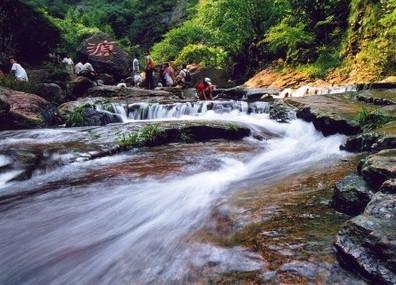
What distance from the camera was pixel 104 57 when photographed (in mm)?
25516

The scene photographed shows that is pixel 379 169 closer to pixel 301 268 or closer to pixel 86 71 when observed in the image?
pixel 301 268

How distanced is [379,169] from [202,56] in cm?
2381

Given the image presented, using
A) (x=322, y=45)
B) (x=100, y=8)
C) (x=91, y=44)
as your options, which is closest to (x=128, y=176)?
(x=322, y=45)

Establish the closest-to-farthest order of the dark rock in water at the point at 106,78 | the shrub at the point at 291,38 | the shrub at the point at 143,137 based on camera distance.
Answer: the shrub at the point at 143,137 < the shrub at the point at 291,38 < the dark rock in water at the point at 106,78

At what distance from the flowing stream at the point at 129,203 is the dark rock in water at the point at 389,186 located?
1203 mm

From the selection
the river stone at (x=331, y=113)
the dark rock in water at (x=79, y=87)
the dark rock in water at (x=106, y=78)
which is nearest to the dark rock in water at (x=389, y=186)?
the river stone at (x=331, y=113)

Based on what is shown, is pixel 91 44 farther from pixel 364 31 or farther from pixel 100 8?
pixel 100 8

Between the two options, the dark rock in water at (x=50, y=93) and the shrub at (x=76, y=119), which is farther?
the dark rock in water at (x=50, y=93)

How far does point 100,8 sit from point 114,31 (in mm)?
4152

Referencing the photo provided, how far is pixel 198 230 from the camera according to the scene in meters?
3.91

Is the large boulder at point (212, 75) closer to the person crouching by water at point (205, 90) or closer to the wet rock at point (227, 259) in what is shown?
the person crouching by water at point (205, 90)

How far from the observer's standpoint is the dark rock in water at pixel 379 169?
11.7ft

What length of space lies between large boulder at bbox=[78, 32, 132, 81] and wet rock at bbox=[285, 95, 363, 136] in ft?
57.1

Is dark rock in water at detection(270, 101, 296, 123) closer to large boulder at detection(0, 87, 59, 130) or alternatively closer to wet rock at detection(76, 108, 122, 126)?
wet rock at detection(76, 108, 122, 126)
